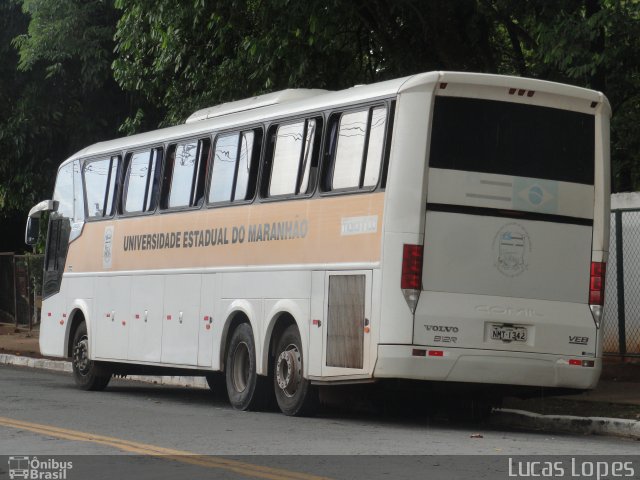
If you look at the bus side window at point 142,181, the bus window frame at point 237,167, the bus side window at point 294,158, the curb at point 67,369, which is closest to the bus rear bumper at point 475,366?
the bus side window at point 294,158

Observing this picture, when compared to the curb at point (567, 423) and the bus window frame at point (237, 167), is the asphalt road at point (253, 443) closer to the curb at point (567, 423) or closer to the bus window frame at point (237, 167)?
the curb at point (567, 423)

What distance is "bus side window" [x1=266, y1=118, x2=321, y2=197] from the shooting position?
47.5 feet

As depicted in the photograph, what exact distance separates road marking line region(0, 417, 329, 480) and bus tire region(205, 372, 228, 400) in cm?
609

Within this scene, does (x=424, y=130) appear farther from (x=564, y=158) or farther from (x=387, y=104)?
(x=564, y=158)

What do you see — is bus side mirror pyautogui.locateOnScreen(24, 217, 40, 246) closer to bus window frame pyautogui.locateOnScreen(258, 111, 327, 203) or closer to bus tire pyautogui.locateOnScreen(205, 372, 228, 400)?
bus tire pyautogui.locateOnScreen(205, 372, 228, 400)

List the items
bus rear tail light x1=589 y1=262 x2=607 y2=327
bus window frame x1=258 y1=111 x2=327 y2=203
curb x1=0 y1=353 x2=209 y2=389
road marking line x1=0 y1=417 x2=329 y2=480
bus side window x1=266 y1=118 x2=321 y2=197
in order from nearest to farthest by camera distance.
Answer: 1. road marking line x1=0 y1=417 x2=329 y2=480
2. bus rear tail light x1=589 y1=262 x2=607 y2=327
3. bus window frame x1=258 y1=111 x2=327 y2=203
4. bus side window x1=266 y1=118 x2=321 y2=197
5. curb x1=0 y1=353 x2=209 y2=389

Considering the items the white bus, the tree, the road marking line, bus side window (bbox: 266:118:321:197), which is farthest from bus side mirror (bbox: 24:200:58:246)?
the road marking line

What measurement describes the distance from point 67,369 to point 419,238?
499 inches

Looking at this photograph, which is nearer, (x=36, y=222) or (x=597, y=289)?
(x=597, y=289)

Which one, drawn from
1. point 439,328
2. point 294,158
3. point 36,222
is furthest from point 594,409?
point 36,222
